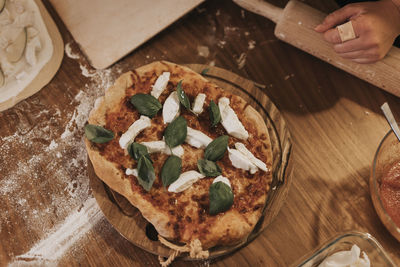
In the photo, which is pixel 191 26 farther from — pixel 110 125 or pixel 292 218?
pixel 292 218

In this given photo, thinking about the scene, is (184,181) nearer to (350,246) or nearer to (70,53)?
(350,246)

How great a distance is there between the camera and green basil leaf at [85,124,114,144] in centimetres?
135

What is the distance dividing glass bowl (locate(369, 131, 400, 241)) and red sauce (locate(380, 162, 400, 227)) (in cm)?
3

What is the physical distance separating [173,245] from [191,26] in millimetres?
1177

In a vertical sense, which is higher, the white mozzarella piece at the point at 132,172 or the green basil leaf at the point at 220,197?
the white mozzarella piece at the point at 132,172

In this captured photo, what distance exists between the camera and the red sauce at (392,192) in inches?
55.1

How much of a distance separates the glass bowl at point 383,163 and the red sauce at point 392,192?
27 mm

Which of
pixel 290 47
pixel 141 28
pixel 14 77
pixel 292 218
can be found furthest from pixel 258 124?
pixel 14 77

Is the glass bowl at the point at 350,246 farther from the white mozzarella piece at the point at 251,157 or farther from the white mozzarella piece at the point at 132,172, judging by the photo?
the white mozzarella piece at the point at 132,172

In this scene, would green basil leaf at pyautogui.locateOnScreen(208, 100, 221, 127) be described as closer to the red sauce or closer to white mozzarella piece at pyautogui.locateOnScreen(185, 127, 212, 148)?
white mozzarella piece at pyautogui.locateOnScreen(185, 127, 212, 148)

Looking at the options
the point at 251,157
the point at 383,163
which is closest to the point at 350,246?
the point at 383,163

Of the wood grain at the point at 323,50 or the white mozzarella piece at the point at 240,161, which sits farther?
the wood grain at the point at 323,50

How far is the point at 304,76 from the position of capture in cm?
179

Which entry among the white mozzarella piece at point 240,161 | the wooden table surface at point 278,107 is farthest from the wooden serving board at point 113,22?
the white mozzarella piece at point 240,161
